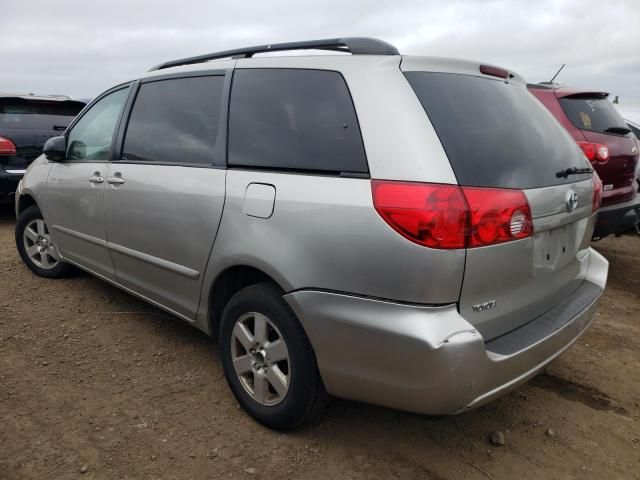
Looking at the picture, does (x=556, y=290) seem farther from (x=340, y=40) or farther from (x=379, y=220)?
(x=340, y=40)

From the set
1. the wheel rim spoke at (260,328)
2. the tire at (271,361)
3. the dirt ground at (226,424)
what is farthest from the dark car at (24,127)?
the wheel rim spoke at (260,328)

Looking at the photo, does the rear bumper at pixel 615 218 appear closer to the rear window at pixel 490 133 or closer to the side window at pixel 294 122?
the rear window at pixel 490 133

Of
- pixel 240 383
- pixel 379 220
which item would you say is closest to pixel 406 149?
pixel 379 220

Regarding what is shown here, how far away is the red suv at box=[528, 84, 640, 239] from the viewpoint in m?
4.59

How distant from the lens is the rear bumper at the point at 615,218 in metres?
4.47

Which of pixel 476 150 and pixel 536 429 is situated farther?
pixel 536 429

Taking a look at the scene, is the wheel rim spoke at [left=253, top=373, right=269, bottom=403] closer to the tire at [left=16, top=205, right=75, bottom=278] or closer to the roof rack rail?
the roof rack rail

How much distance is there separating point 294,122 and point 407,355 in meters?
1.13

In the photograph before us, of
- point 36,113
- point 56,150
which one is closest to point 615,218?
point 56,150

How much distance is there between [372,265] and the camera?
6.10 ft

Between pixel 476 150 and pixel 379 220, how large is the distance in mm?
491

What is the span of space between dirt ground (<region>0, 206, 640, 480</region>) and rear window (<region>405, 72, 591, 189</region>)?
1016mm

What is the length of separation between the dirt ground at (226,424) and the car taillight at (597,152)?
183 cm

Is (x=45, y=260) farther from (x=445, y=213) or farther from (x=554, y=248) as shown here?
(x=554, y=248)
